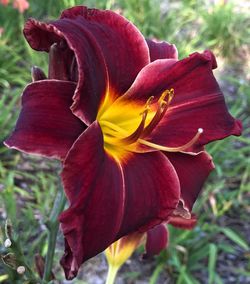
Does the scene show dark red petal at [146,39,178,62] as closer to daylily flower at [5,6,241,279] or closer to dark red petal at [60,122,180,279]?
daylily flower at [5,6,241,279]

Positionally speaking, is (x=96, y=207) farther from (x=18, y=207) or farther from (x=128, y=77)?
(x=18, y=207)

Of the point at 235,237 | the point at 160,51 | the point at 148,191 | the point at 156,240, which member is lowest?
the point at 235,237

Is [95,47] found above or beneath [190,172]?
above

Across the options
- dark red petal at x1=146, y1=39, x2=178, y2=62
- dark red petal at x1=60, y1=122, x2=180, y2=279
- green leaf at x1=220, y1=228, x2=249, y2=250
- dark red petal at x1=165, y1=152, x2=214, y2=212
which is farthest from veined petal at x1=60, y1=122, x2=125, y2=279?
green leaf at x1=220, y1=228, x2=249, y2=250

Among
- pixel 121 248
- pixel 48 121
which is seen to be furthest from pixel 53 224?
pixel 48 121

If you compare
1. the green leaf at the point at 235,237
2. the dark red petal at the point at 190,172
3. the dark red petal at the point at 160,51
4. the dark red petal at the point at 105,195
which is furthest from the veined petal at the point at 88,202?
the green leaf at the point at 235,237

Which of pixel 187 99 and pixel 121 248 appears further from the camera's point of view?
pixel 121 248

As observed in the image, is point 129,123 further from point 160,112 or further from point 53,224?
point 53,224
